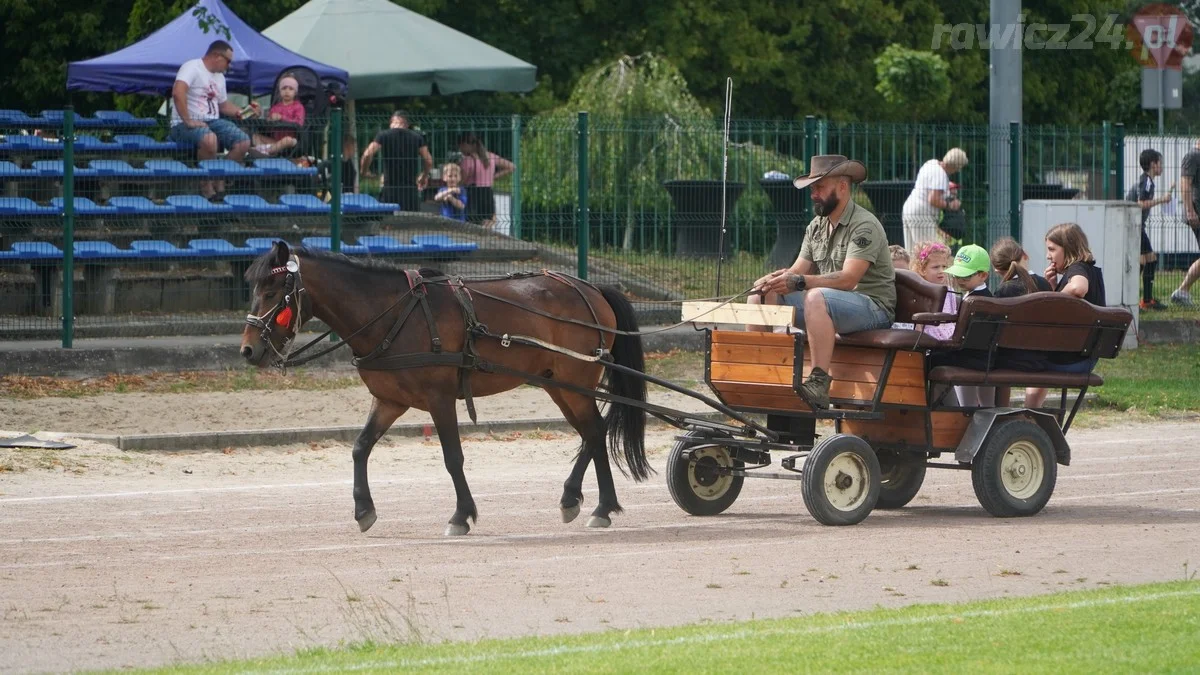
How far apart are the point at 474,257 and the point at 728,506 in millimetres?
8347

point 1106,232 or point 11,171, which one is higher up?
point 11,171

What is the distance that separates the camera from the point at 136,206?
18641mm

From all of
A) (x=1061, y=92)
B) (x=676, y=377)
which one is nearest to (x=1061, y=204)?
(x=676, y=377)

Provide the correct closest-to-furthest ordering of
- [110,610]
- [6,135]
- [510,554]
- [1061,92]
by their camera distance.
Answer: [110,610] → [510,554] → [6,135] → [1061,92]

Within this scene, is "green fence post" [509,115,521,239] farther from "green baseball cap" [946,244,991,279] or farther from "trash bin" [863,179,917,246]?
"green baseball cap" [946,244,991,279]

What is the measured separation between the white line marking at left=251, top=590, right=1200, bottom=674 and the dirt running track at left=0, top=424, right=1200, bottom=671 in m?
0.51

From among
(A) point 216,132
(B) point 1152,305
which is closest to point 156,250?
(A) point 216,132

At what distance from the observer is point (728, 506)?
1132 centimetres

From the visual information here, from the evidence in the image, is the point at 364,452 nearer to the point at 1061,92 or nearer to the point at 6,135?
the point at 6,135

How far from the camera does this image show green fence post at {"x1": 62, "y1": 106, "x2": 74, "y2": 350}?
1753 cm

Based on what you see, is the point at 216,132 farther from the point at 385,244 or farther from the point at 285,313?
the point at 285,313

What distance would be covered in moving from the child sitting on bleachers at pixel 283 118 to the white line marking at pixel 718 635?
41.7 feet

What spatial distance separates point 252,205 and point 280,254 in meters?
9.13

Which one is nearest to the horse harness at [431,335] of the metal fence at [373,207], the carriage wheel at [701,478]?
the carriage wheel at [701,478]
